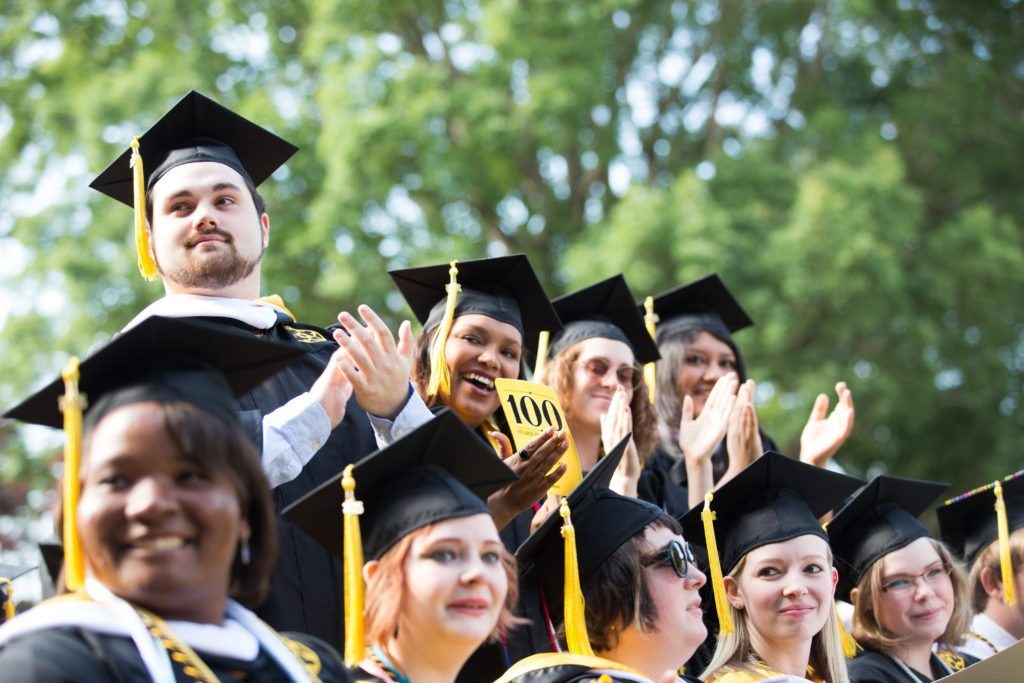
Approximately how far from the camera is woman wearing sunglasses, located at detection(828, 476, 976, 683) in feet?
16.1

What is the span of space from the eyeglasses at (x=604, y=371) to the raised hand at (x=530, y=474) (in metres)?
1.27

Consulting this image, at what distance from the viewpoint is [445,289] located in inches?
189

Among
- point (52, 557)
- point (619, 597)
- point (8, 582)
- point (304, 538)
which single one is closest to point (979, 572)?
point (619, 597)

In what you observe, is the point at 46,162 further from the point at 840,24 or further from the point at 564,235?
the point at 840,24

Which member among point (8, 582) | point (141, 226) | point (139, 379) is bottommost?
point (8, 582)

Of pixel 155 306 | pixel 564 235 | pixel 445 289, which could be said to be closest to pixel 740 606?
pixel 445 289

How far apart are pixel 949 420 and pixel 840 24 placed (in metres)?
4.23

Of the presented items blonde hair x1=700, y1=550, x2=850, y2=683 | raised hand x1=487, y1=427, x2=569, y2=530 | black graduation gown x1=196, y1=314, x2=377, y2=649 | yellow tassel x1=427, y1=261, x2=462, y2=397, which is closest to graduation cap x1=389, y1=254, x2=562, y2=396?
yellow tassel x1=427, y1=261, x2=462, y2=397

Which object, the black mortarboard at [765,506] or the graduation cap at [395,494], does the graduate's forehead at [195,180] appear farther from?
the black mortarboard at [765,506]

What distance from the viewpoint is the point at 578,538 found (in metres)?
3.95

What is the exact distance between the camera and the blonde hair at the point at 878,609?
4.97 m

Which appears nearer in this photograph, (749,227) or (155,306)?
(155,306)

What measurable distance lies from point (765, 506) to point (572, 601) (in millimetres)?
1028

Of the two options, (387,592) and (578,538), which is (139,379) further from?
(578,538)
